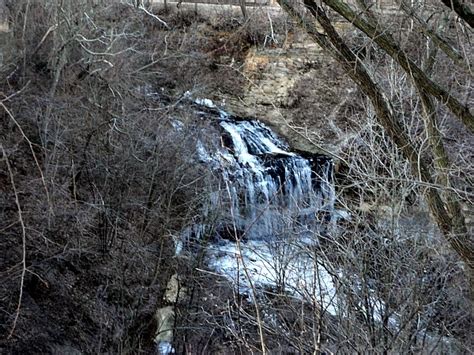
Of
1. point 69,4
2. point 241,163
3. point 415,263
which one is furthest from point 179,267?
point 69,4

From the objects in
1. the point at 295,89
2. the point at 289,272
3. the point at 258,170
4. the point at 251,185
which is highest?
the point at 295,89

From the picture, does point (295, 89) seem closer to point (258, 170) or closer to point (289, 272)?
point (258, 170)

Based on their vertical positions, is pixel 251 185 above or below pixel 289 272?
above

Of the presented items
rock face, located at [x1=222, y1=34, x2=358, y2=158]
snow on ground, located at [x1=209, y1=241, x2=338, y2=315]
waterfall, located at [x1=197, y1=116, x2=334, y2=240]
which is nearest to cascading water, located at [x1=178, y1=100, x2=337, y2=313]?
waterfall, located at [x1=197, y1=116, x2=334, y2=240]

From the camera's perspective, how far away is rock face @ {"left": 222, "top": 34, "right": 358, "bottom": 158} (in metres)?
16.7

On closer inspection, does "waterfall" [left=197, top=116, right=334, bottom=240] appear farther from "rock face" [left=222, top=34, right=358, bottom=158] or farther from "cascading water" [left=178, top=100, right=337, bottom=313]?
"rock face" [left=222, top=34, right=358, bottom=158]

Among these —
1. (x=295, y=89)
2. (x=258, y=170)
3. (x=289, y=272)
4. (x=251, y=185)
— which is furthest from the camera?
(x=295, y=89)

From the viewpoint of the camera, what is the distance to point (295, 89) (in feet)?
58.5

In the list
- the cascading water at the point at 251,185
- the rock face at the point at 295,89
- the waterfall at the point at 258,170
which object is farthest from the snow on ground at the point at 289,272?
the rock face at the point at 295,89

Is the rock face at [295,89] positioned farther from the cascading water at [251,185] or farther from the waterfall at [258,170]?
the waterfall at [258,170]

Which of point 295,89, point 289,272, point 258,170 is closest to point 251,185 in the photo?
point 258,170

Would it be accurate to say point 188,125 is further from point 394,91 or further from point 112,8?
point 394,91

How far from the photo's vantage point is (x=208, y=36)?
1883 cm

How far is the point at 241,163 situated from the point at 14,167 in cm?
639
